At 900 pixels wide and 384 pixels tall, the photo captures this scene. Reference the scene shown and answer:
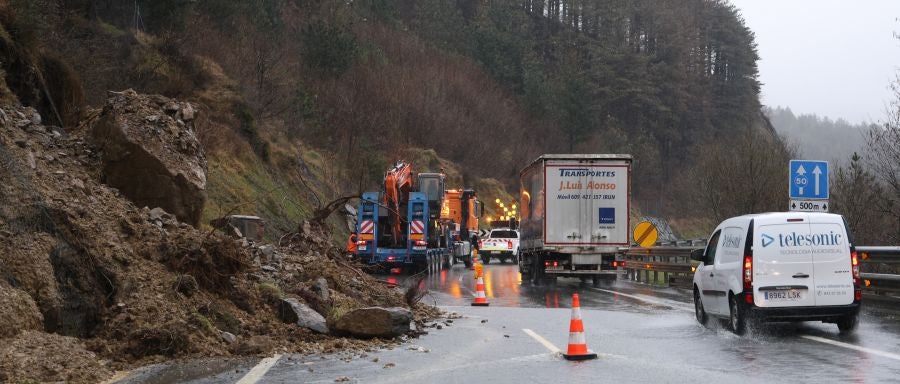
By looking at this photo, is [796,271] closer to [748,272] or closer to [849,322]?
[748,272]

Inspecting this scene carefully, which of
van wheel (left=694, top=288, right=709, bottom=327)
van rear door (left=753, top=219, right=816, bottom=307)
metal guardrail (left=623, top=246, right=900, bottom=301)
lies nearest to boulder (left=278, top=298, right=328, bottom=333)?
van rear door (left=753, top=219, right=816, bottom=307)

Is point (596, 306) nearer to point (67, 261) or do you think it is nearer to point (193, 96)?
point (67, 261)

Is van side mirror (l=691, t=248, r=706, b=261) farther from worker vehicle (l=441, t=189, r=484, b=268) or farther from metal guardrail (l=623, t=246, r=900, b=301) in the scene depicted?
worker vehicle (l=441, t=189, r=484, b=268)

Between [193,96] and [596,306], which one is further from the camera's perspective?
[193,96]

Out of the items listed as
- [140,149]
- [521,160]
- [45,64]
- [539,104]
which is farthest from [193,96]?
[539,104]

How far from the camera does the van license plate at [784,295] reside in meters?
13.9

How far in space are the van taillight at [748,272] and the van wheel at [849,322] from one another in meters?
1.53

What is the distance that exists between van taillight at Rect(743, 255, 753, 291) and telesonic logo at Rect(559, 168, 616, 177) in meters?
13.3

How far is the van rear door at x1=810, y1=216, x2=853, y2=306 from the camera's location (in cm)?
1394

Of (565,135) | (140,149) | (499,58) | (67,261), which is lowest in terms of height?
(67,261)

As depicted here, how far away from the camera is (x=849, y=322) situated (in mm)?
14328

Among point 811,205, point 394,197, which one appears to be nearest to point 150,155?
point 811,205

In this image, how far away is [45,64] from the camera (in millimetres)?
21891

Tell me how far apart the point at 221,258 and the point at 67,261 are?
9.47 feet
